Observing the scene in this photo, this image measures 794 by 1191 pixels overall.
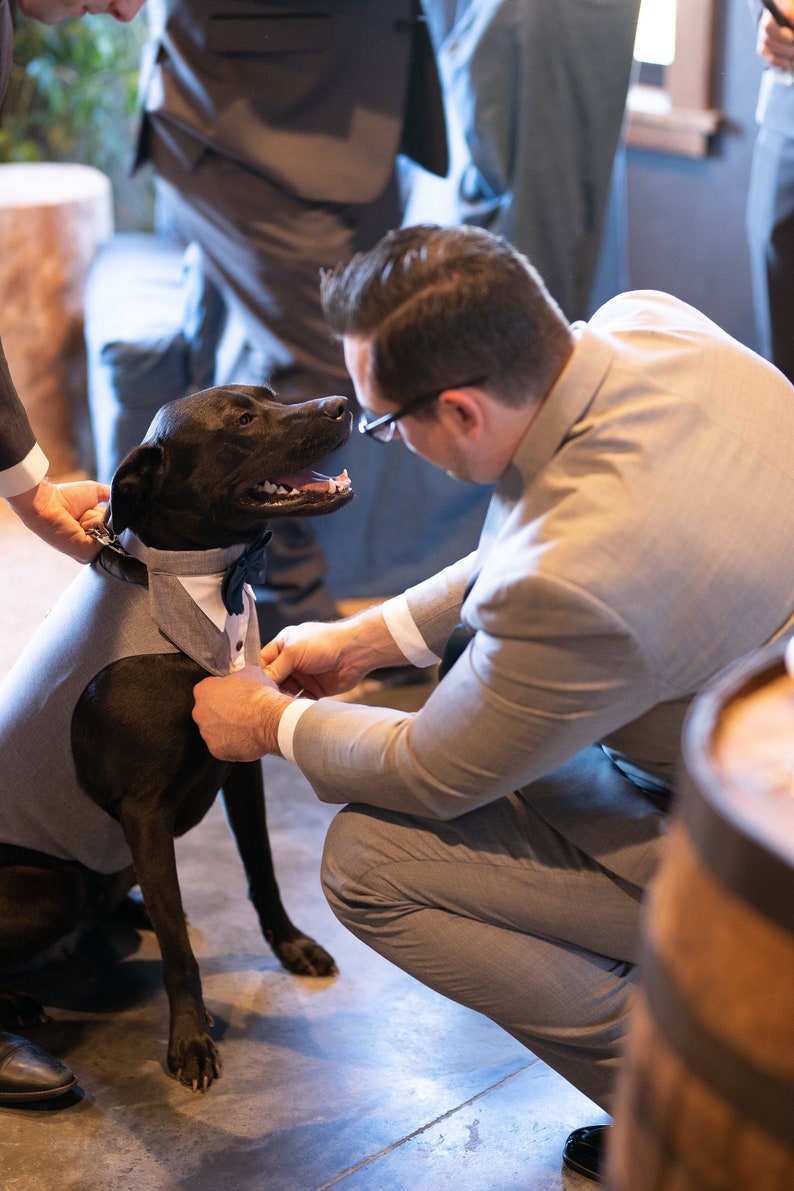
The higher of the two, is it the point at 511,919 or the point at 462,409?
the point at 462,409

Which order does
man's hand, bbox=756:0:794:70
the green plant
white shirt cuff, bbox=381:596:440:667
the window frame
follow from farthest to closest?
the green plant < the window frame < man's hand, bbox=756:0:794:70 < white shirt cuff, bbox=381:596:440:667

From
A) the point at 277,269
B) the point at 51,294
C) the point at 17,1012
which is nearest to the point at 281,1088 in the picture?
the point at 17,1012

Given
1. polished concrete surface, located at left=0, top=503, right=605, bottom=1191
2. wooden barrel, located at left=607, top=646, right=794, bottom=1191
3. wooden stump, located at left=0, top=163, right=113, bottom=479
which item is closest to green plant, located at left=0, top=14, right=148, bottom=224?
wooden stump, located at left=0, top=163, right=113, bottom=479

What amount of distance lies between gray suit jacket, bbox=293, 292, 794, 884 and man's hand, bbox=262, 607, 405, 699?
30 centimetres

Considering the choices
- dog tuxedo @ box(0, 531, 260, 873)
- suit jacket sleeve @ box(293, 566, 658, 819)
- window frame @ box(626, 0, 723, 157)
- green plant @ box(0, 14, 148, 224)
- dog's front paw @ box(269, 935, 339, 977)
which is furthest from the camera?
green plant @ box(0, 14, 148, 224)

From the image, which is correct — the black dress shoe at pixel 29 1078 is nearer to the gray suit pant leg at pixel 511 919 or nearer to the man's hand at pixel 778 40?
the gray suit pant leg at pixel 511 919

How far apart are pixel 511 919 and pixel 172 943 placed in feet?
1.52

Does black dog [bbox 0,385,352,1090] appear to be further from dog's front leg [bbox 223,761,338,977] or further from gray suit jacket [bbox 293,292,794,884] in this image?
gray suit jacket [bbox 293,292,794,884]

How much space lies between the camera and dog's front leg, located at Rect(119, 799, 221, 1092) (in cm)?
161

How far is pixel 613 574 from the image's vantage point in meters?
1.18

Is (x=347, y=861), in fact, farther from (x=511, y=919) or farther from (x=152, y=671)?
(x=152, y=671)

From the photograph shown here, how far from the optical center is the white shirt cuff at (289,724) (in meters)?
1.46

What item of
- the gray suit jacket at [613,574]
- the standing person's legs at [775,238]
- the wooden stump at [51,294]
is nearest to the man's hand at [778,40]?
the standing person's legs at [775,238]

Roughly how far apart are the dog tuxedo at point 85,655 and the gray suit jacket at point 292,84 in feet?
4.51
